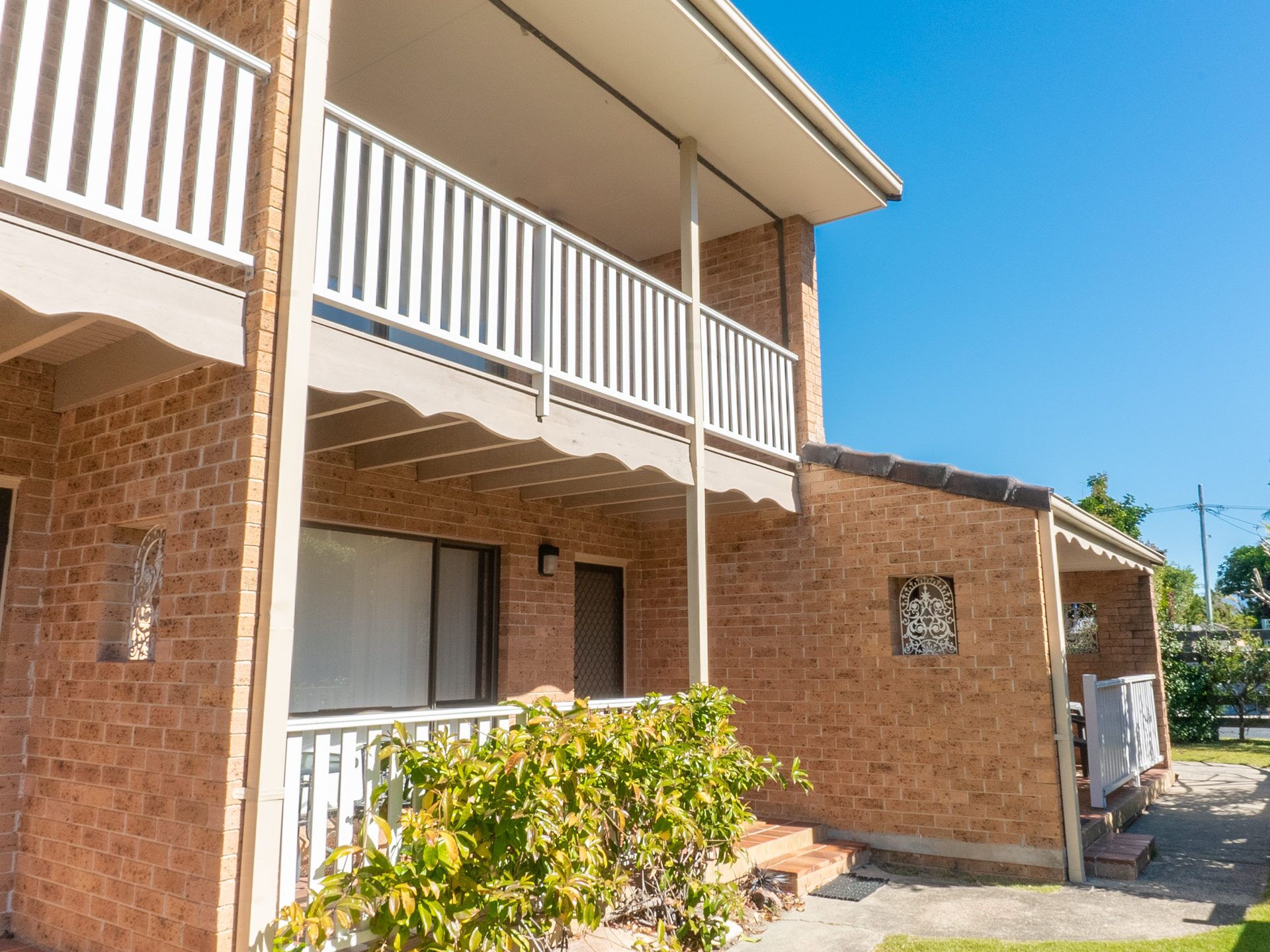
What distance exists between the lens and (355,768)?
4129 millimetres

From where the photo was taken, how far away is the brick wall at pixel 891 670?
6.92 meters

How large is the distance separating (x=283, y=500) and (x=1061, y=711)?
5.85 meters

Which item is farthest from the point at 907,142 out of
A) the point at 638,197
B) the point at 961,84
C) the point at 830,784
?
the point at 830,784

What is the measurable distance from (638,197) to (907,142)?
26.2m

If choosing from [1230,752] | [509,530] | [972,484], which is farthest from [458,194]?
[1230,752]

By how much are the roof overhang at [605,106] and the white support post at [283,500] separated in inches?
82.3

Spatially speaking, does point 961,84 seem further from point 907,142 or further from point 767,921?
point 767,921

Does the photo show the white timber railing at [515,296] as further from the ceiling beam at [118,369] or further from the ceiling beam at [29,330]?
the ceiling beam at [29,330]

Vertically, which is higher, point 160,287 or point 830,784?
point 160,287

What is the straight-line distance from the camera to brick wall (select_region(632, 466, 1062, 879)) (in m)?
6.92

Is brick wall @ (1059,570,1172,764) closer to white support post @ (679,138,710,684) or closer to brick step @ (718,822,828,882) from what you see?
brick step @ (718,822,828,882)

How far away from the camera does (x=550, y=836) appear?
4.02 metres

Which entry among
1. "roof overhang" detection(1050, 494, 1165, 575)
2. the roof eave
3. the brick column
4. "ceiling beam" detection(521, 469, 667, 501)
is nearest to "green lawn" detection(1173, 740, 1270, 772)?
"roof overhang" detection(1050, 494, 1165, 575)

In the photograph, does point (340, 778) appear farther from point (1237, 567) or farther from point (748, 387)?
point (1237, 567)
